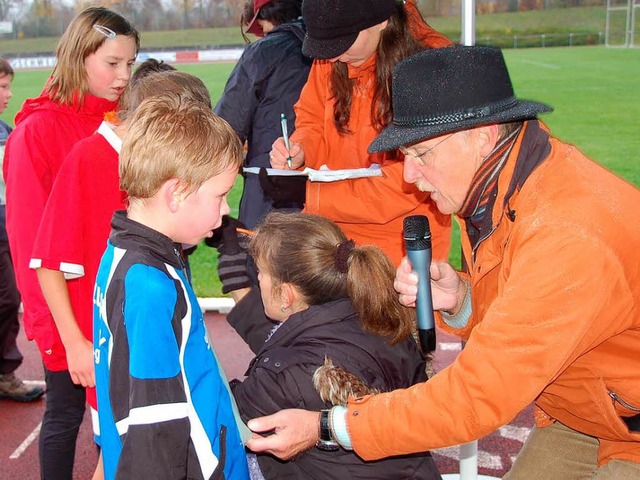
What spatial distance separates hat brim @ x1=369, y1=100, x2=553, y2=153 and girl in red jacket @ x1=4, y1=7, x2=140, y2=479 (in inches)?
61.2

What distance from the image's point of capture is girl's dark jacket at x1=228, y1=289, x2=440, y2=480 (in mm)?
2195

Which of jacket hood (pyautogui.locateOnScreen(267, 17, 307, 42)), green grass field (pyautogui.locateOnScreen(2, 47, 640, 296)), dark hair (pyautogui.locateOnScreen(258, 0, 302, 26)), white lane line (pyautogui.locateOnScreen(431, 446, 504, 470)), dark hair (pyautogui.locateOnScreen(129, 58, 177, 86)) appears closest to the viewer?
dark hair (pyautogui.locateOnScreen(129, 58, 177, 86))

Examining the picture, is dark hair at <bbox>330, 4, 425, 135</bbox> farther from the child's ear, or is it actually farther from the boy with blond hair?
the child's ear

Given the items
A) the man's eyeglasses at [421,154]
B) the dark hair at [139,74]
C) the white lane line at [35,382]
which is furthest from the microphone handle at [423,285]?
the white lane line at [35,382]

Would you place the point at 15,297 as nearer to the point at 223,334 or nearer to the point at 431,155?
the point at 223,334

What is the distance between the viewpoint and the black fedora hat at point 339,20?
2670mm

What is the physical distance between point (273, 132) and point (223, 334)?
249 cm

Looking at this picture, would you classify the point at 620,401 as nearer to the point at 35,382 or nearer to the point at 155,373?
the point at 155,373

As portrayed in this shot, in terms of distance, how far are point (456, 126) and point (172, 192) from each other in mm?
752

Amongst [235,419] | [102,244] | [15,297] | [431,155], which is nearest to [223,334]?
[15,297]

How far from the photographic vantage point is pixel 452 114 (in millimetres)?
1801

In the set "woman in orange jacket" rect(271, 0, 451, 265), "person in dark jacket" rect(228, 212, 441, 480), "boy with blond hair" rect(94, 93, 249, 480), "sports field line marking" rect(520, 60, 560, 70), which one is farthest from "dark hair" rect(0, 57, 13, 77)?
"sports field line marking" rect(520, 60, 560, 70)

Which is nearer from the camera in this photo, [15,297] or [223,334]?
[15,297]

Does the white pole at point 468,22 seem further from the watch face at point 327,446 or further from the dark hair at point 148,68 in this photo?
the watch face at point 327,446
